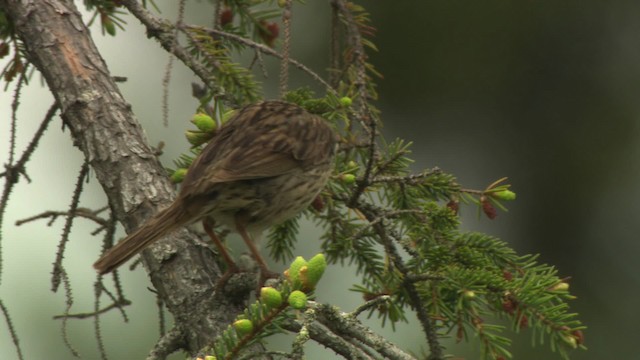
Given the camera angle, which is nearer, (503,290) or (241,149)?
(503,290)

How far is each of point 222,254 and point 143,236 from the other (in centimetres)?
39

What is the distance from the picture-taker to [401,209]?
4.06 metres

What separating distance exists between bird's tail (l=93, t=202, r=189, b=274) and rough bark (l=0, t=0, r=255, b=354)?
0.16 metres

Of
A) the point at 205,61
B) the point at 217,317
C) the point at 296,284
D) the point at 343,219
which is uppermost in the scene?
the point at 205,61

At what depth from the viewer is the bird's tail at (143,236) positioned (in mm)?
3531

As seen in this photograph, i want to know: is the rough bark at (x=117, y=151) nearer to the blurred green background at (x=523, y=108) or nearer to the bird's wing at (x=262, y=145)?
the bird's wing at (x=262, y=145)

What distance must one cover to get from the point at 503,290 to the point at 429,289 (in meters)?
0.27

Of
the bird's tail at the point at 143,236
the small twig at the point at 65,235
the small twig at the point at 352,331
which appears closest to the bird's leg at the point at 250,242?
the bird's tail at the point at 143,236

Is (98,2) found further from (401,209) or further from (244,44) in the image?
(401,209)

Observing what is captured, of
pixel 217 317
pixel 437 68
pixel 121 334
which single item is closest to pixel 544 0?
pixel 437 68

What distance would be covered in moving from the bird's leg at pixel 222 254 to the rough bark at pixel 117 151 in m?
0.05

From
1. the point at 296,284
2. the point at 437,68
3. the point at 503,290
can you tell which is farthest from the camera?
the point at 437,68

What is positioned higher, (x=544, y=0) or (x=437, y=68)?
(x=544, y=0)

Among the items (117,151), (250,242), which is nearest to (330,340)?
(250,242)
